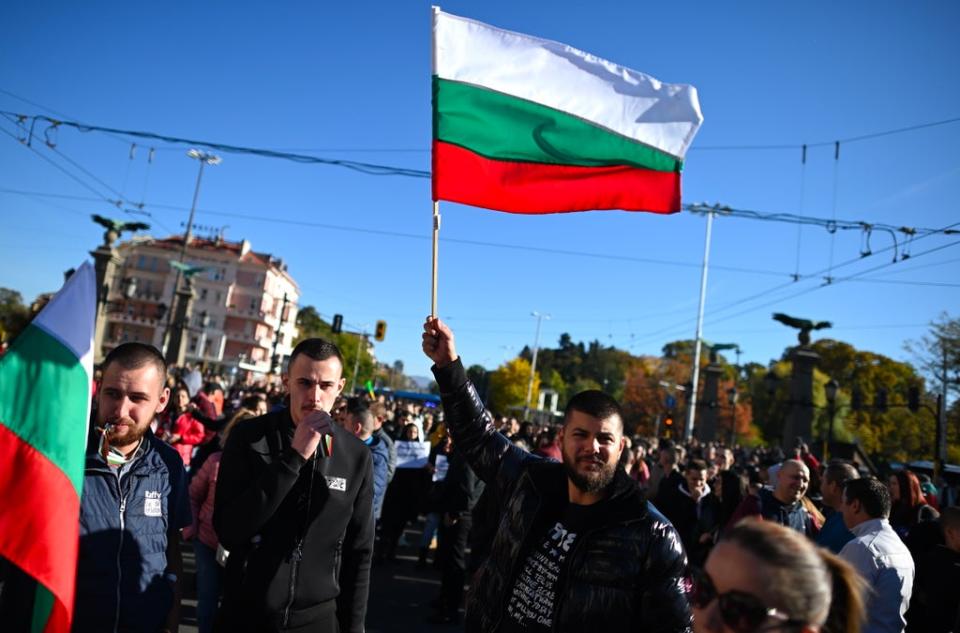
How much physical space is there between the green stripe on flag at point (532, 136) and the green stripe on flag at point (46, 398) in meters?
2.56

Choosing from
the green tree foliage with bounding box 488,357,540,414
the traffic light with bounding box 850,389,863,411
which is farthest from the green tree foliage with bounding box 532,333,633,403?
the traffic light with bounding box 850,389,863,411

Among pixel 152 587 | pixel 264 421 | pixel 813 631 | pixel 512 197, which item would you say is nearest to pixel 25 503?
pixel 152 587

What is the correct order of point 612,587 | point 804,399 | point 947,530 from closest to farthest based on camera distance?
point 612,587, point 947,530, point 804,399

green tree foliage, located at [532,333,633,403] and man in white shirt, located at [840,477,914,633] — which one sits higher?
green tree foliage, located at [532,333,633,403]

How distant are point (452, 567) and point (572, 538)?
5.25 meters

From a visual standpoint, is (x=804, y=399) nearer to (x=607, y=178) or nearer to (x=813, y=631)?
(x=607, y=178)

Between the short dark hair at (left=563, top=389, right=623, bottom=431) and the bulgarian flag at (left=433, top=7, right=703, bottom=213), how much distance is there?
5.14ft

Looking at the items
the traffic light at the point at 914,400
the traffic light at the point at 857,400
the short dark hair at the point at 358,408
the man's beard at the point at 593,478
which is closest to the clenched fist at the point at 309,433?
the man's beard at the point at 593,478

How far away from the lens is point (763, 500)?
248 inches

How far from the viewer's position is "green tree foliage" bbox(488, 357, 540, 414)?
8288cm

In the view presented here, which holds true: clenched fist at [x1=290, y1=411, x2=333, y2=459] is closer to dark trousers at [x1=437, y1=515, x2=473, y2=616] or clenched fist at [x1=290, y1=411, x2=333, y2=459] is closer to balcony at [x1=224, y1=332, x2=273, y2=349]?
dark trousers at [x1=437, y1=515, x2=473, y2=616]

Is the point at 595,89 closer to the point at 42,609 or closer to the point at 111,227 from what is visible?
the point at 42,609

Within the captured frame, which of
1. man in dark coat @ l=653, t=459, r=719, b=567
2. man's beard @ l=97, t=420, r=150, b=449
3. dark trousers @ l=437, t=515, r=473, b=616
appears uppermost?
man's beard @ l=97, t=420, r=150, b=449

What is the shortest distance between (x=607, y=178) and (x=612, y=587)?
2.68 meters
